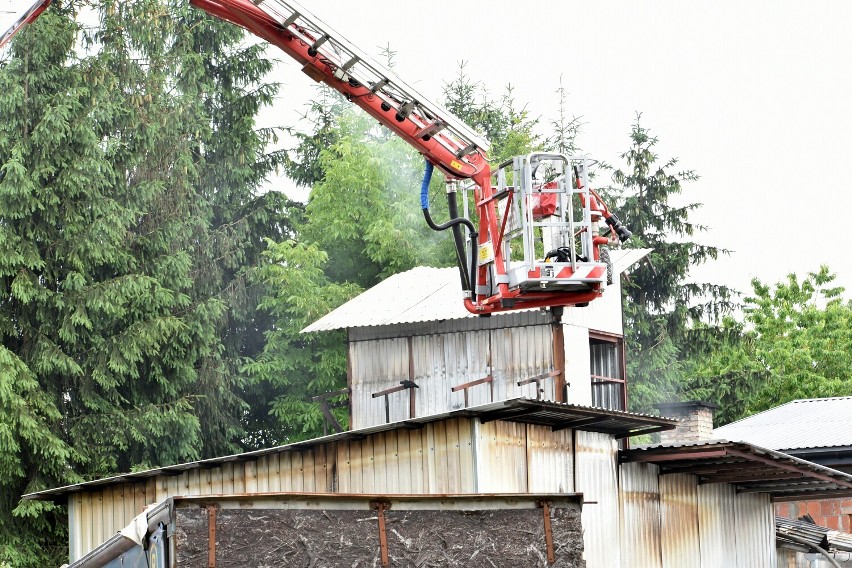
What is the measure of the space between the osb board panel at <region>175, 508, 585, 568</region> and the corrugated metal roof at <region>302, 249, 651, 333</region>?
32.7 feet

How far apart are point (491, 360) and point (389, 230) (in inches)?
487

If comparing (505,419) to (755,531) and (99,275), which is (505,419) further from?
(99,275)

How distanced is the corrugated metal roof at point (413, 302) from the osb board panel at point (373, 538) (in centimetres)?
997

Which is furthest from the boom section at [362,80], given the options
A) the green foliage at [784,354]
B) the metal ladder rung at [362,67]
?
the green foliage at [784,354]

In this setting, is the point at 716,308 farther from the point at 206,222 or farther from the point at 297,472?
the point at 297,472

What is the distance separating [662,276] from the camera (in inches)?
1689

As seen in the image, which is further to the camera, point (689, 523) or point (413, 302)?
point (413, 302)

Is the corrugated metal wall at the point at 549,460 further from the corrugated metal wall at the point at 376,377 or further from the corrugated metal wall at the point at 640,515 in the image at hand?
the corrugated metal wall at the point at 376,377

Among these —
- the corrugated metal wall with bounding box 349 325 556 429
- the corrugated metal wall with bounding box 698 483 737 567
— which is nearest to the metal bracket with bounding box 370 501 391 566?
the corrugated metal wall with bounding box 349 325 556 429

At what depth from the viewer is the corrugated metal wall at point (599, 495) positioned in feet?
57.5

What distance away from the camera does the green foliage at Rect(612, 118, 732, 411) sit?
41156 mm

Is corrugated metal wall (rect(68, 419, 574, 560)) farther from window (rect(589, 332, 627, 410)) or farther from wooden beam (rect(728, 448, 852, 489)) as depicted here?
window (rect(589, 332, 627, 410))

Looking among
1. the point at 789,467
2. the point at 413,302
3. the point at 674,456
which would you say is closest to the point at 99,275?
the point at 413,302

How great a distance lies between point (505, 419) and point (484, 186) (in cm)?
371
